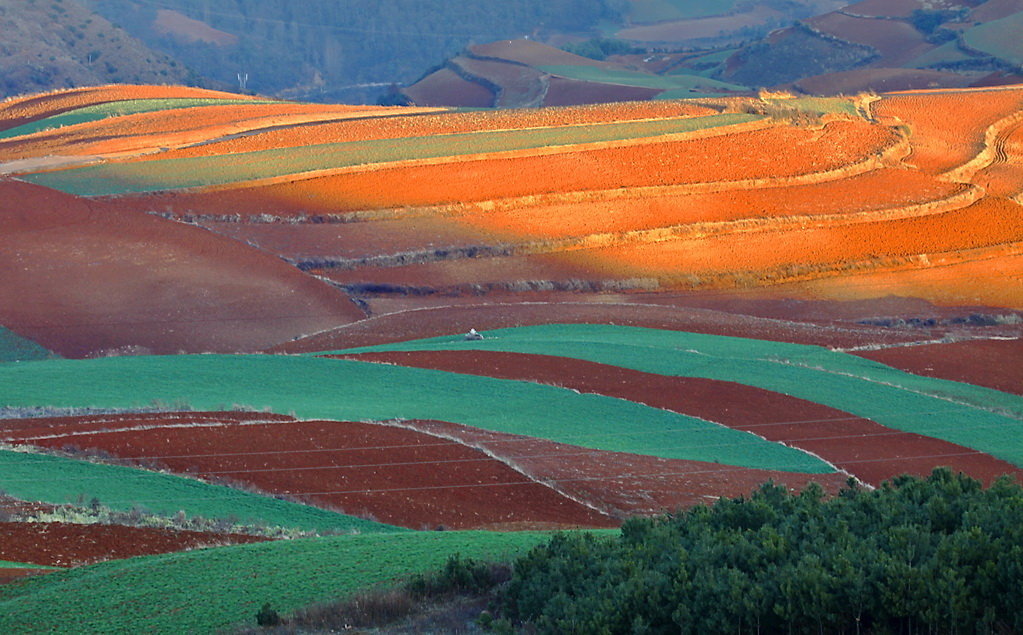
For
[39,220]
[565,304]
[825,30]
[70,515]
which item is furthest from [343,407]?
[825,30]

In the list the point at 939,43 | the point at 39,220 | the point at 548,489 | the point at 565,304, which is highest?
the point at 939,43

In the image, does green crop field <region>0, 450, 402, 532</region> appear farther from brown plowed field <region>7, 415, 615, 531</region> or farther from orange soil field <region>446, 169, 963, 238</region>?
orange soil field <region>446, 169, 963, 238</region>

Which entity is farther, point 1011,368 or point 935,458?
point 1011,368

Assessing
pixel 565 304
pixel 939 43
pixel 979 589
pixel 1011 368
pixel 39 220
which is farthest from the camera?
pixel 939 43

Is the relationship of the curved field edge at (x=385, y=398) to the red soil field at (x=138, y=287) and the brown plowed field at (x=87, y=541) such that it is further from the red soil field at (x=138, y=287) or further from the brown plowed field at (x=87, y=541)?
the brown plowed field at (x=87, y=541)

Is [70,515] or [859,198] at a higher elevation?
[859,198]

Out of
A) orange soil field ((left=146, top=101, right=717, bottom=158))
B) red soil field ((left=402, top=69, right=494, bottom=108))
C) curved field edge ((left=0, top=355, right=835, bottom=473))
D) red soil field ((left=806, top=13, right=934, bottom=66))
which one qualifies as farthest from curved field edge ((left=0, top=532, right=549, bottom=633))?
red soil field ((left=806, top=13, right=934, bottom=66))

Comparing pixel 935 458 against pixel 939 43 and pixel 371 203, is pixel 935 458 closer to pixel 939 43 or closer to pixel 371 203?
pixel 371 203
